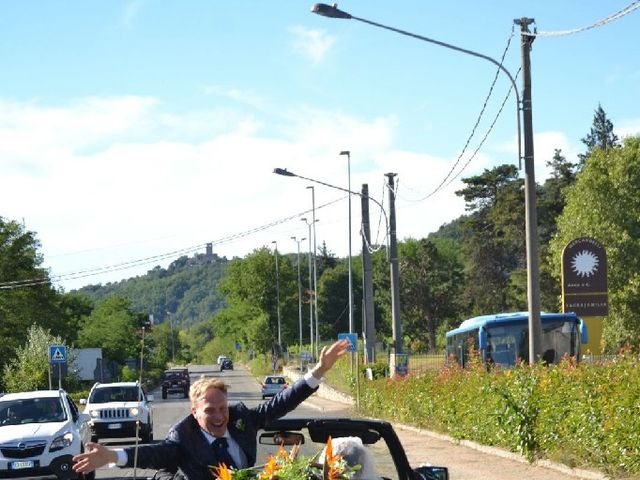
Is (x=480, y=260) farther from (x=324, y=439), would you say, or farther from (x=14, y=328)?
(x=324, y=439)

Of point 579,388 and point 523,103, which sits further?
point 523,103

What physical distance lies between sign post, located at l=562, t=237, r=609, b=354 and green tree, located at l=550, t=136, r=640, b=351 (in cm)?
4095

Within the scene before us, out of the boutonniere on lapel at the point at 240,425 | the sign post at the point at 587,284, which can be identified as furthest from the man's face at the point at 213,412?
the sign post at the point at 587,284

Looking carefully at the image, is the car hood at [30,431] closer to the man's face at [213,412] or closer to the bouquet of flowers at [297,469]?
the man's face at [213,412]

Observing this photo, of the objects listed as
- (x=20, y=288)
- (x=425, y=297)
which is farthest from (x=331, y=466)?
(x=425, y=297)

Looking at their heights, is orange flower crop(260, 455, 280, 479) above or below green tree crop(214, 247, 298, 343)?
below

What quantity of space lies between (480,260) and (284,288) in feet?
138

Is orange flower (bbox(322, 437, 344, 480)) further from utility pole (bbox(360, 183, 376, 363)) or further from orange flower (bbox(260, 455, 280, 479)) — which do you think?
utility pole (bbox(360, 183, 376, 363))

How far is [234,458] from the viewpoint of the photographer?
21.1 ft

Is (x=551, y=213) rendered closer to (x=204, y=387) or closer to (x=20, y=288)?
(x=20, y=288)

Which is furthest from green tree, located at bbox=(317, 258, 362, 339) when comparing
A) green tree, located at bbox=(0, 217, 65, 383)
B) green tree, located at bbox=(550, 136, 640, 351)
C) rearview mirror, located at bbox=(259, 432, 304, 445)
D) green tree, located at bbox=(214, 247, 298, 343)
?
rearview mirror, located at bbox=(259, 432, 304, 445)

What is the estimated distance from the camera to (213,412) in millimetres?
6328

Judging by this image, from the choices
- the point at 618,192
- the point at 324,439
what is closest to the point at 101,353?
the point at 618,192

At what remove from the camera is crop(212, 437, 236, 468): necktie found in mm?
6383
